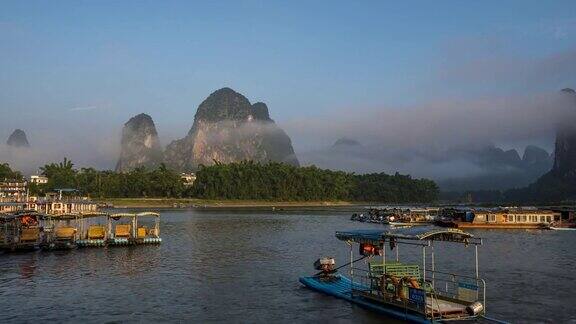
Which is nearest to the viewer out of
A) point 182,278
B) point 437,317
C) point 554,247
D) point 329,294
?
point 437,317

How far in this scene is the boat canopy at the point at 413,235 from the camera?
1003 inches

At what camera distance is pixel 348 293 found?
30.3 metres

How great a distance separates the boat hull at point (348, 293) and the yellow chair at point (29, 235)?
111 feet

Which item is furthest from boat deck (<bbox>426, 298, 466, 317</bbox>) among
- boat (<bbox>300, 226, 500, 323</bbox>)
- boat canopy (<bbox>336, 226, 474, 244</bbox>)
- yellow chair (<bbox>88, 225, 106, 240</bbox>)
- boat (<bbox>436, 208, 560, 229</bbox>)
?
boat (<bbox>436, 208, 560, 229</bbox>)

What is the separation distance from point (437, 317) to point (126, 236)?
141 feet

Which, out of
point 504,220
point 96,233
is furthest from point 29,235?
point 504,220

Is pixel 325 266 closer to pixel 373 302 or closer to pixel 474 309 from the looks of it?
pixel 373 302

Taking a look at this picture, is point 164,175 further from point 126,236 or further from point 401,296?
point 401,296

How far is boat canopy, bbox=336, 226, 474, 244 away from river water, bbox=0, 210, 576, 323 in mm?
3821

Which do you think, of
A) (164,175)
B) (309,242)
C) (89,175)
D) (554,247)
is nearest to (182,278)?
(309,242)

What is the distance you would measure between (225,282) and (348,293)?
11150 millimetres

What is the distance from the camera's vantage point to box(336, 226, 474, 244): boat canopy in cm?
2547

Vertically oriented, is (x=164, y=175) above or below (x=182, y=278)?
above

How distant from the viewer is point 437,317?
23.7 metres
